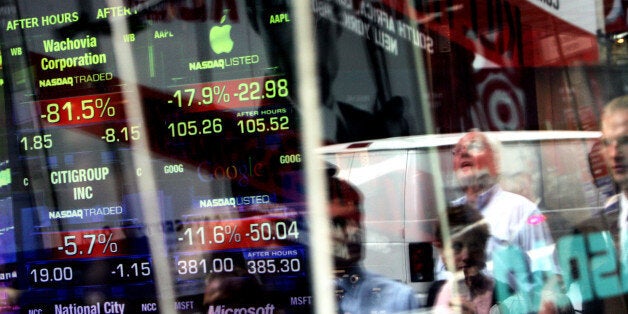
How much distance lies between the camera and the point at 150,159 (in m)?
3.25

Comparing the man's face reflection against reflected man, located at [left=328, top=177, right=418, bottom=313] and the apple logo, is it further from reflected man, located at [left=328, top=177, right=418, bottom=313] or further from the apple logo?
the apple logo

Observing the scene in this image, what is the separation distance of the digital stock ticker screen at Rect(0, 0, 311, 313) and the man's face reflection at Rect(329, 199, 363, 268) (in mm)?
116

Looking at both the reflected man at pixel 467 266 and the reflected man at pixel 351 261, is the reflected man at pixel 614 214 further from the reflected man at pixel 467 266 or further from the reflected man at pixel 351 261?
the reflected man at pixel 351 261

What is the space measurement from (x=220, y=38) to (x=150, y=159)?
1.66 feet

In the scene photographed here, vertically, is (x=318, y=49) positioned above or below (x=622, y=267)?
above

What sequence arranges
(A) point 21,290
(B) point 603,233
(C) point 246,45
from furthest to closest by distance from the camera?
(A) point 21,290 < (C) point 246,45 < (B) point 603,233

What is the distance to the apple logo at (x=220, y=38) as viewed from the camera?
A: 320cm

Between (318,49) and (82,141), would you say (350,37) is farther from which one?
(82,141)

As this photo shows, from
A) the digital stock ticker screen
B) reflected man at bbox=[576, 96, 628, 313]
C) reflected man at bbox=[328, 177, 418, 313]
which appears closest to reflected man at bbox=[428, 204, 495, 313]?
reflected man at bbox=[328, 177, 418, 313]

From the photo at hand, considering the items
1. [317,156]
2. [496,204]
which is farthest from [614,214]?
[317,156]

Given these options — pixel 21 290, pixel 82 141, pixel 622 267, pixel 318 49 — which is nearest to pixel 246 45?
pixel 318 49

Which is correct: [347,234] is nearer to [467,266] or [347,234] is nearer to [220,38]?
[467,266]

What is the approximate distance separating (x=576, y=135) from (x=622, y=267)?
46 cm

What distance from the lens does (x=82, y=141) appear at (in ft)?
10.9
